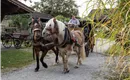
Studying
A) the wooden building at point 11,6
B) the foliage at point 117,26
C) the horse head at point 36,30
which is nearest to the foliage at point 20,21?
the wooden building at point 11,6

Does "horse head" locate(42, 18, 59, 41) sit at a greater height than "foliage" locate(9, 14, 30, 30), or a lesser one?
lesser

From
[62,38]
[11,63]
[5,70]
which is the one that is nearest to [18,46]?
[11,63]

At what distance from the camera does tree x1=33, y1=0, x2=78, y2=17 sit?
43.1 m

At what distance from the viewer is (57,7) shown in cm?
4378

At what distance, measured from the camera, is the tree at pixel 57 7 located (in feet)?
141

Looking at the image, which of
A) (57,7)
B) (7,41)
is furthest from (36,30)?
(57,7)

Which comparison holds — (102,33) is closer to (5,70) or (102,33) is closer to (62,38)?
(62,38)

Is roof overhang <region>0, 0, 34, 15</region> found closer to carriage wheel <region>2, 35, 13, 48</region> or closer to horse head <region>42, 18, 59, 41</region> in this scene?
carriage wheel <region>2, 35, 13, 48</region>

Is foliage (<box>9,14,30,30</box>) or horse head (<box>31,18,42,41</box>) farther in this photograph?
foliage (<box>9,14,30,30</box>)

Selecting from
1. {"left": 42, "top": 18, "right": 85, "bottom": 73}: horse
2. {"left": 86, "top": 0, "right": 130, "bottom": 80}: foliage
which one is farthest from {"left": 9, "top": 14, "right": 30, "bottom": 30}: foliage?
{"left": 86, "top": 0, "right": 130, "bottom": 80}: foliage

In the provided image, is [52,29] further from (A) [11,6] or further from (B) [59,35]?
(A) [11,6]

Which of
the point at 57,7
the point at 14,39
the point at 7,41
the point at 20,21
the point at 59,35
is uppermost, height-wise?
the point at 57,7

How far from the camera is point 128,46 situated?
3.94 feet

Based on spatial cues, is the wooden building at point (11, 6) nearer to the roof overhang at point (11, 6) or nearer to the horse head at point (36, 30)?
the roof overhang at point (11, 6)
